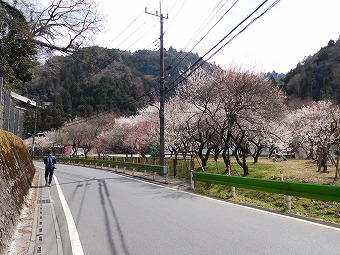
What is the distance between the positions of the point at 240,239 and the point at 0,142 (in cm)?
642

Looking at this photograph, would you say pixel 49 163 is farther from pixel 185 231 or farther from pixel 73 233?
pixel 185 231

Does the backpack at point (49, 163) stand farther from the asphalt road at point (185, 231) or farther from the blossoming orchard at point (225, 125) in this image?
the blossoming orchard at point (225, 125)

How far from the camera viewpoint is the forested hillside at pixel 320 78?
69.6 meters

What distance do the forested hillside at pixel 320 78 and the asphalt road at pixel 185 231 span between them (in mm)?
62331

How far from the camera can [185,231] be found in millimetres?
6586

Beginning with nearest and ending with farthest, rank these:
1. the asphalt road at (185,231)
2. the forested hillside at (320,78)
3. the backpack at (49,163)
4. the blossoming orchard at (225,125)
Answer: the asphalt road at (185,231) → the backpack at (49,163) → the blossoming orchard at (225,125) → the forested hillside at (320,78)

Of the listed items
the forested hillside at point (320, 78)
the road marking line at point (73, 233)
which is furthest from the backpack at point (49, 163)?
the forested hillside at point (320, 78)

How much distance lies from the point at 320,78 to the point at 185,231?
281ft

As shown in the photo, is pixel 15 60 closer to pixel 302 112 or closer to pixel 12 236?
pixel 12 236

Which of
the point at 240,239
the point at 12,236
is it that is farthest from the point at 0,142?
the point at 240,239

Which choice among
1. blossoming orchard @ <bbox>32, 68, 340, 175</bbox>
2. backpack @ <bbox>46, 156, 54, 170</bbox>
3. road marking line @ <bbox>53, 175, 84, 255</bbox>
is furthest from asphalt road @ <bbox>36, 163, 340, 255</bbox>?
blossoming orchard @ <bbox>32, 68, 340, 175</bbox>

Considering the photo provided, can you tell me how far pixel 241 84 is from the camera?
20.0 m

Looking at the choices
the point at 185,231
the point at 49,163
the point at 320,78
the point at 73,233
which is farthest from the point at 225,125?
the point at 320,78

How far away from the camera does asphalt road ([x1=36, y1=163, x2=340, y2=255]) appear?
17.7 ft
